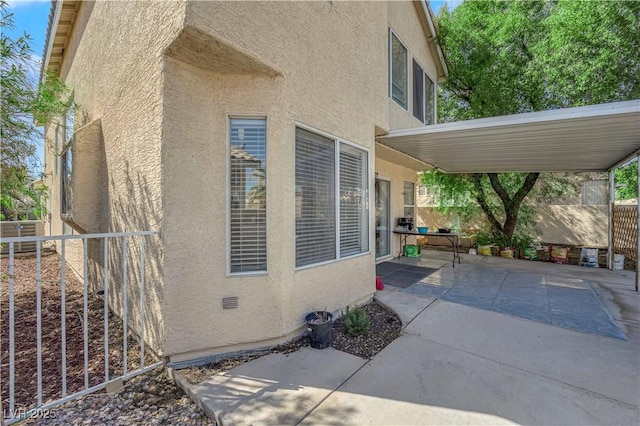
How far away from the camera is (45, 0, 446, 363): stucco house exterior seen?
10.9 feet

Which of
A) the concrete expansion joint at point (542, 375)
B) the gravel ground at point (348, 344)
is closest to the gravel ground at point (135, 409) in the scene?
the gravel ground at point (348, 344)

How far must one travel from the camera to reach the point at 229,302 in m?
3.61

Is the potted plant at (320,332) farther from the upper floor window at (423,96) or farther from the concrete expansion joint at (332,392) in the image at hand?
the upper floor window at (423,96)

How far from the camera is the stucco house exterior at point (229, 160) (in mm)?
3309

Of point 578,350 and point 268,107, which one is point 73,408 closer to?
point 268,107

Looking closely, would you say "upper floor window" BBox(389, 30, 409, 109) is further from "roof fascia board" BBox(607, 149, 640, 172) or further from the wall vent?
the wall vent

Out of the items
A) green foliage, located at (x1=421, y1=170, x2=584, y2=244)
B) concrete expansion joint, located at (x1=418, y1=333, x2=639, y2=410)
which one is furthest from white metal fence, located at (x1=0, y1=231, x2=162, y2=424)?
green foliage, located at (x1=421, y1=170, x2=584, y2=244)

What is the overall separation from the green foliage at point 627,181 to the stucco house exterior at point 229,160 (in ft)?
41.9

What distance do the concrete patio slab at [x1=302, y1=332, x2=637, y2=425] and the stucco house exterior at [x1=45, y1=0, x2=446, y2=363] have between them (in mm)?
1348

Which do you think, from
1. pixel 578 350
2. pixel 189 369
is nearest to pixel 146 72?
pixel 189 369

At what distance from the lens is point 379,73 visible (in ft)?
20.2

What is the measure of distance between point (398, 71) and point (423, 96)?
210 cm

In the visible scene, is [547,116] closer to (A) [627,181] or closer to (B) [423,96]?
(B) [423,96]

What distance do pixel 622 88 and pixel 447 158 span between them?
578cm
